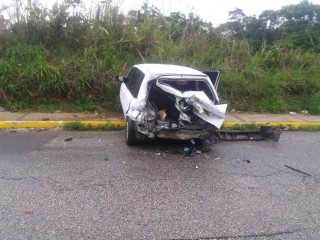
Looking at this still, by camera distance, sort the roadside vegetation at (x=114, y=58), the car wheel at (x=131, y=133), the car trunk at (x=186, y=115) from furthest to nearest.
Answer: the roadside vegetation at (x=114, y=58), the car wheel at (x=131, y=133), the car trunk at (x=186, y=115)

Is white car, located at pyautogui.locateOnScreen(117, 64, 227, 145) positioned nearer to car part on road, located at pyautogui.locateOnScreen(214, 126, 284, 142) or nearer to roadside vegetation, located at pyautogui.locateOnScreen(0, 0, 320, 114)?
car part on road, located at pyautogui.locateOnScreen(214, 126, 284, 142)

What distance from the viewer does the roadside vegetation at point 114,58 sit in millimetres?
8352

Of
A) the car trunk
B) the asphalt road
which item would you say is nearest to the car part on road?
the asphalt road

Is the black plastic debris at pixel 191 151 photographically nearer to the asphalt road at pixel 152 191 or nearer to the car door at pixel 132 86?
the asphalt road at pixel 152 191

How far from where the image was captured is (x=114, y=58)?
9391 millimetres

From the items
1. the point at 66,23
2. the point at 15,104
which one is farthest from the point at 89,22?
the point at 15,104

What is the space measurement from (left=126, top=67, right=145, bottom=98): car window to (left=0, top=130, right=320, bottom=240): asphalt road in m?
1.08

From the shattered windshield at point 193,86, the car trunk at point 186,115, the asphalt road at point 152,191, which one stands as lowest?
the asphalt road at point 152,191

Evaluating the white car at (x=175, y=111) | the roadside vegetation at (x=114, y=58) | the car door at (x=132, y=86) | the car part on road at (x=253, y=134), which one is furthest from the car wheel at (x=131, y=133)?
the roadside vegetation at (x=114, y=58)

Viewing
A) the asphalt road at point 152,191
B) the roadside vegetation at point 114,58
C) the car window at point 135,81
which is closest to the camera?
the asphalt road at point 152,191

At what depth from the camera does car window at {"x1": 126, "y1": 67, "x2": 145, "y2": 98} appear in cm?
592

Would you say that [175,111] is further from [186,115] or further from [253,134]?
[253,134]

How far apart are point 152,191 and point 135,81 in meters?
2.96

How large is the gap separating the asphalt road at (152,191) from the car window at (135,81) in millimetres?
1083
